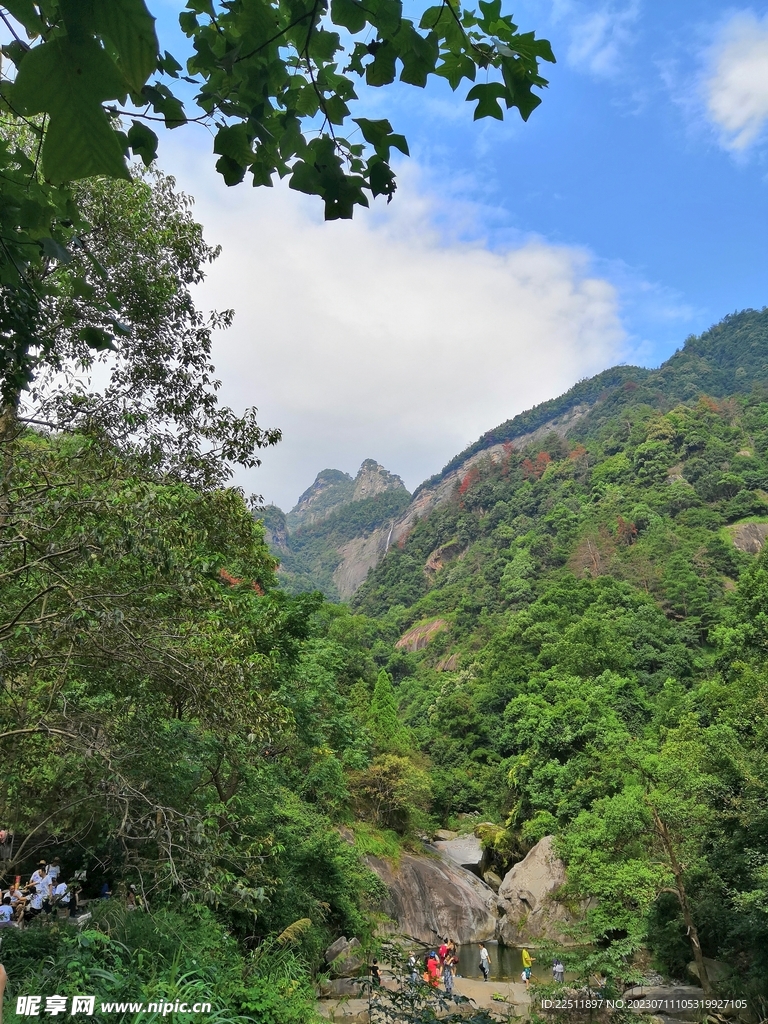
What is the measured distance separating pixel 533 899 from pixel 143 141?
883 inches

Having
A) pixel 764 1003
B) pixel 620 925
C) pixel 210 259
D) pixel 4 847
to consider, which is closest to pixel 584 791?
pixel 620 925

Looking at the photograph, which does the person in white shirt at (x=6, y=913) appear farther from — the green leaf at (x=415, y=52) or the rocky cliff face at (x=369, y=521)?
the rocky cliff face at (x=369, y=521)

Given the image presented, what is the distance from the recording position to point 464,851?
2625 centimetres

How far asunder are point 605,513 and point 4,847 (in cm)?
5242

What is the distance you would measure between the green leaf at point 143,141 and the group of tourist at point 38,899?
764cm

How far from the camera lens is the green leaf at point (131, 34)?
0.72 metres

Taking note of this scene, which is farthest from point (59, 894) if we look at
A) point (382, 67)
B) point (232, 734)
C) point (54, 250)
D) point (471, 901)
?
point (471, 901)

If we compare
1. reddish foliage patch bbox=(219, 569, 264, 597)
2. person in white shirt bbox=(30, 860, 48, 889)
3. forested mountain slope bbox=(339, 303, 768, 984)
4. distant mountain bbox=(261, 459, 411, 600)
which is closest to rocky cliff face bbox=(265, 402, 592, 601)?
distant mountain bbox=(261, 459, 411, 600)

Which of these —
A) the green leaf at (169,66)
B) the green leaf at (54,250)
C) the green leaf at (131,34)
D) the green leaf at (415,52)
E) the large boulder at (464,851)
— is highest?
the green leaf at (169,66)

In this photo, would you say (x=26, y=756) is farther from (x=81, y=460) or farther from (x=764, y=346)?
(x=764, y=346)

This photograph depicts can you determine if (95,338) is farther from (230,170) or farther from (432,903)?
(432,903)

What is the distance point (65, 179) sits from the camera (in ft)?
2.49

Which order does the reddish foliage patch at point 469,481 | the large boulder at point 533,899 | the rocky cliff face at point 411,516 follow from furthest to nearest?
the rocky cliff face at point 411,516 < the reddish foliage patch at point 469,481 < the large boulder at point 533,899

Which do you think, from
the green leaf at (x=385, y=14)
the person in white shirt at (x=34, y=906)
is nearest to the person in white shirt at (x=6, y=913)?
the person in white shirt at (x=34, y=906)
